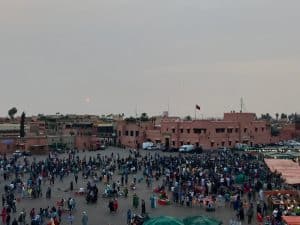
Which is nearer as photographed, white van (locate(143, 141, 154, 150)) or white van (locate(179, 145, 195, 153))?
white van (locate(179, 145, 195, 153))

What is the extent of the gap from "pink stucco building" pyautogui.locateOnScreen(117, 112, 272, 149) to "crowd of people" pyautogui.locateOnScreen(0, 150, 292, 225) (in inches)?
621

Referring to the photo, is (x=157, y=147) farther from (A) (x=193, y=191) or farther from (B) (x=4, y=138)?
(A) (x=193, y=191)

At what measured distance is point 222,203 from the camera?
28000 millimetres

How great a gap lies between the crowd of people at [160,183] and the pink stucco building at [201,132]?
15.8 metres

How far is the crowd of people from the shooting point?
25641mm

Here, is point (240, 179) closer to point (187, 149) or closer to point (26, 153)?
point (187, 149)

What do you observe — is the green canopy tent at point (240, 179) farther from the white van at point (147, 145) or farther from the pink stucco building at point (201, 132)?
the white van at point (147, 145)

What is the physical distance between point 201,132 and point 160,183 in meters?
29.8

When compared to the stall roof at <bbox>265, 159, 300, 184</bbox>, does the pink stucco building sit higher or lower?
higher

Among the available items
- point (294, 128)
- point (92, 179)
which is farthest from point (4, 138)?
point (294, 128)

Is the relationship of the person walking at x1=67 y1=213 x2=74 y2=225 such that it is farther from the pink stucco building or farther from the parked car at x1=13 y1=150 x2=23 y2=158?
the pink stucco building

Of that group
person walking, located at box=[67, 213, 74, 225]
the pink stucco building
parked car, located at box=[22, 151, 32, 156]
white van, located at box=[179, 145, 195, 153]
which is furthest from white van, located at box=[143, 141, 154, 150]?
person walking, located at box=[67, 213, 74, 225]

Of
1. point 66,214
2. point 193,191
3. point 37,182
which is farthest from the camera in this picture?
point 37,182

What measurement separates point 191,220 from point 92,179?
69.1ft
